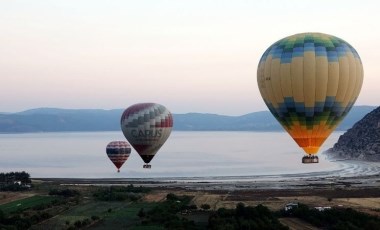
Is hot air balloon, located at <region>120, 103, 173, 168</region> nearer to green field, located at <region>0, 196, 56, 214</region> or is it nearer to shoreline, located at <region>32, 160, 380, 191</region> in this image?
green field, located at <region>0, 196, 56, 214</region>

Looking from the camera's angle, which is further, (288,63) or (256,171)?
(256,171)

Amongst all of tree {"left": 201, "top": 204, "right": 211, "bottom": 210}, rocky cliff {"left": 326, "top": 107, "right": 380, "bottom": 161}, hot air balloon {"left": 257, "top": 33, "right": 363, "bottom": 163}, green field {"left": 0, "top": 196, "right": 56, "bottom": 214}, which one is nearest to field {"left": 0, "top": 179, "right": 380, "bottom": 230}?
green field {"left": 0, "top": 196, "right": 56, "bottom": 214}

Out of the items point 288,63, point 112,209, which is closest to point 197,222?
point 112,209

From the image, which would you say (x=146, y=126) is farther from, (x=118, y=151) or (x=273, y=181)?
(x=273, y=181)

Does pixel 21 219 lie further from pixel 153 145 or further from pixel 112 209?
pixel 153 145

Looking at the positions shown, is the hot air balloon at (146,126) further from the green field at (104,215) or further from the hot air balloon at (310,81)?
the hot air balloon at (310,81)

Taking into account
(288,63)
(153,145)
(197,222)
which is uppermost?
(288,63)

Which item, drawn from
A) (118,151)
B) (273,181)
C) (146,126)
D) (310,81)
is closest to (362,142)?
(273,181)

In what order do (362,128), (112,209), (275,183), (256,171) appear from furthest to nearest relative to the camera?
(362,128) → (256,171) → (275,183) → (112,209)
